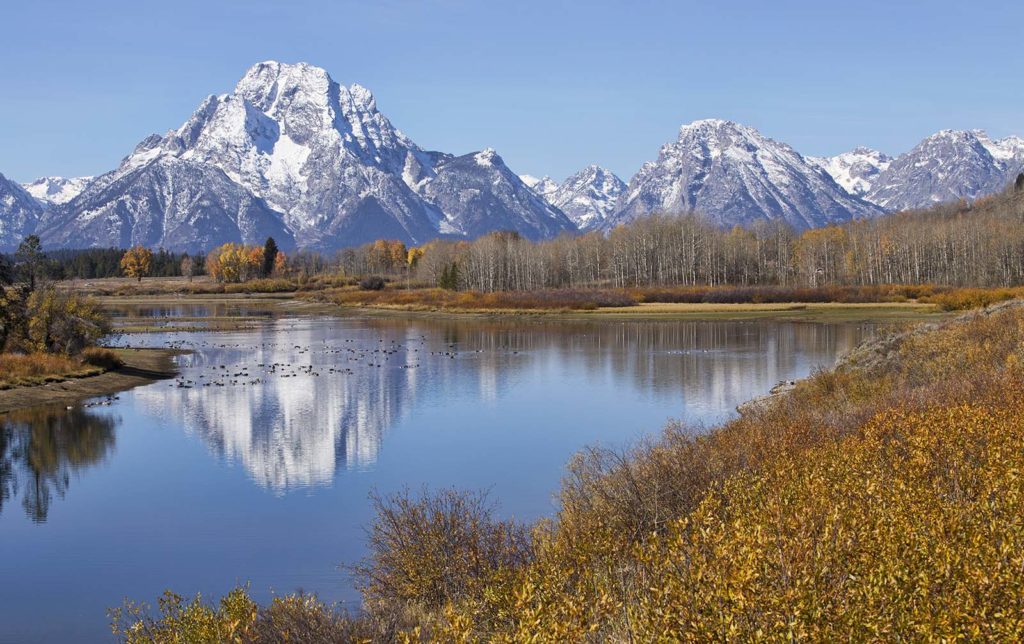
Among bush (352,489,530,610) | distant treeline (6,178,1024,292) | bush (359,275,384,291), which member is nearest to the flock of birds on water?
bush (352,489,530,610)

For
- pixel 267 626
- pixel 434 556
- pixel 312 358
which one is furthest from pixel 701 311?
pixel 267 626

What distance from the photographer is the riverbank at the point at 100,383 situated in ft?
150

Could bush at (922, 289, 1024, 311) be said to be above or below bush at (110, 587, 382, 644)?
above

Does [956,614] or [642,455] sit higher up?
[956,614]

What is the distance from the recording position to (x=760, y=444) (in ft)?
63.8

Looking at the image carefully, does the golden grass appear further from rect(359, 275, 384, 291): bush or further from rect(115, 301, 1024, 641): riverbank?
rect(359, 275, 384, 291): bush

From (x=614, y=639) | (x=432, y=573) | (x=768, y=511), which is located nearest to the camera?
(x=614, y=639)

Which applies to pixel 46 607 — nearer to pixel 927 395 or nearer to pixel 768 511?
pixel 768 511

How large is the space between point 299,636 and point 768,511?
6177 millimetres

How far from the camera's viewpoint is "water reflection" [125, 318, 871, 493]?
121 ft

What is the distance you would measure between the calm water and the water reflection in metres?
0.20

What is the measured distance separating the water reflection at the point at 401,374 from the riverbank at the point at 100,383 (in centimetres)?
211

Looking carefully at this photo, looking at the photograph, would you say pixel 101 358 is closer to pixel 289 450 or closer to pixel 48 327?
pixel 48 327

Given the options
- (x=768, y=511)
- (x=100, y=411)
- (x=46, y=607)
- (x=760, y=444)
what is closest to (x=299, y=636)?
(x=768, y=511)
